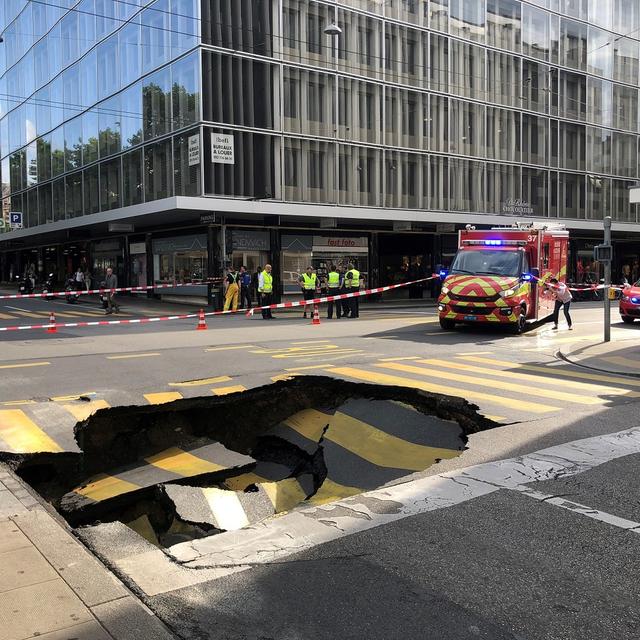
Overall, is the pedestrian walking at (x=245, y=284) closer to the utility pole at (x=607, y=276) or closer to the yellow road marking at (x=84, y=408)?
the utility pole at (x=607, y=276)

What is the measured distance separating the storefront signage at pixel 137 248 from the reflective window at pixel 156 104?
665 centimetres

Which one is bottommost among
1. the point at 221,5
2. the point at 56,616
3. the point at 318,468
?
the point at 318,468

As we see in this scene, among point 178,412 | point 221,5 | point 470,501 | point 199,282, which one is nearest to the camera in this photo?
point 470,501

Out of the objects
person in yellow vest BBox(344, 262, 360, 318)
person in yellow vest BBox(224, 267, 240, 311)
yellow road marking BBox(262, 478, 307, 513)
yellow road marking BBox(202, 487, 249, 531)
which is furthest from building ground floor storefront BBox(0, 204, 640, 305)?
yellow road marking BBox(202, 487, 249, 531)

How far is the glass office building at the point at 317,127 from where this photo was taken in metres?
29.5

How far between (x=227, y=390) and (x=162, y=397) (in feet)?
3.14

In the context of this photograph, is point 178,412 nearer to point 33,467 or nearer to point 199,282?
point 33,467

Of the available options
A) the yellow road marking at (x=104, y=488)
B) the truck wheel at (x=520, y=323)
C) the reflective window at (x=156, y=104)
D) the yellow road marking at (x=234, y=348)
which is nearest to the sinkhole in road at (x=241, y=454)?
the yellow road marking at (x=104, y=488)

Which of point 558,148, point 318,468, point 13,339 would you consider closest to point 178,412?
point 318,468

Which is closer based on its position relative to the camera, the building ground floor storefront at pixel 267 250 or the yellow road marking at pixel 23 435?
the yellow road marking at pixel 23 435

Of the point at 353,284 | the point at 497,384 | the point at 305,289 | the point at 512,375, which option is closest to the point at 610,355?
the point at 512,375

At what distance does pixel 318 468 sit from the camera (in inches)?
294

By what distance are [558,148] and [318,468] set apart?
127 ft

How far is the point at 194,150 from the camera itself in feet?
93.2
